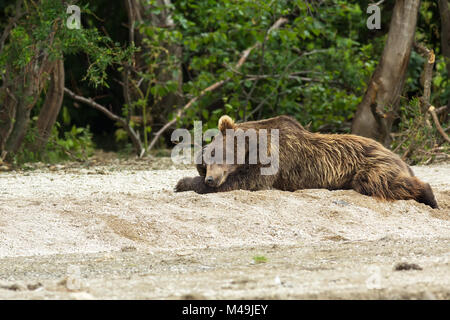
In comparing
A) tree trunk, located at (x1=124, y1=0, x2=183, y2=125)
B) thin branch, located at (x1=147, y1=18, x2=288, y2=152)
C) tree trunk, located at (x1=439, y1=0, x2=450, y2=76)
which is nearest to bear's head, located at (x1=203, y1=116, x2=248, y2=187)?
thin branch, located at (x1=147, y1=18, x2=288, y2=152)

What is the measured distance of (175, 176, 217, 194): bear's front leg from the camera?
25.8 feet

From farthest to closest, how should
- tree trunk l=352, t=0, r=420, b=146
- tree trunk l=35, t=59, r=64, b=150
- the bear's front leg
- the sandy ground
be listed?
tree trunk l=35, t=59, r=64, b=150
tree trunk l=352, t=0, r=420, b=146
the bear's front leg
the sandy ground

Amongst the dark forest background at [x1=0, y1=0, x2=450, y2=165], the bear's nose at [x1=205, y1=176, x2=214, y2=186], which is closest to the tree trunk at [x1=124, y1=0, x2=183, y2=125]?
the dark forest background at [x1=0, y1=0, x2=450, y2=165]

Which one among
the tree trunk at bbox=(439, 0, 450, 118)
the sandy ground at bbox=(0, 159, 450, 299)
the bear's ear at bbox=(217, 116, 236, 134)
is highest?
the tree trunk at bbox=(439, 0, 450, 118)

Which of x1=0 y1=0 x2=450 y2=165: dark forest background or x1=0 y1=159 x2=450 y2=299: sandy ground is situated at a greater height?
x1=0 y1=0 x2=450 y2=165: dark forest background

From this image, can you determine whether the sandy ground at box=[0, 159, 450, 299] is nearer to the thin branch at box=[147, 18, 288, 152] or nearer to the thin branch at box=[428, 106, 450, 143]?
the thin branch at box=[428, 106, 450, 143]

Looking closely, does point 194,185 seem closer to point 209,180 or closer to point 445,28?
point 209,180

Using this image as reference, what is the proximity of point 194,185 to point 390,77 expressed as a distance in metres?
5.01

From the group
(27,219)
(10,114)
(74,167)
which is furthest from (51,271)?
(10,114)

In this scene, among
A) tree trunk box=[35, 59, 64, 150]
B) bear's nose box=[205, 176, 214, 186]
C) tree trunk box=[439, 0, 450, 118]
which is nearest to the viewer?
bear's nose box=[205, 176, 214, 186]

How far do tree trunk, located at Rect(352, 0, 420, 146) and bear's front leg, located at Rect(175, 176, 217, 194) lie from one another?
184 inches

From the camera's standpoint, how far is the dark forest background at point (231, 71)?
11.3m

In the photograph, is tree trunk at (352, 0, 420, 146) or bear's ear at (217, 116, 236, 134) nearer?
bear's ear at (217, 116, 236, 134)
